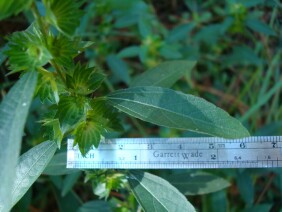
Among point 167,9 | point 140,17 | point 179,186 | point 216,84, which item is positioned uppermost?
point 167,9

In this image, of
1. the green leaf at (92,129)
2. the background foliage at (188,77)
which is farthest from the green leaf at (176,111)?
the background foliage at (188,77)

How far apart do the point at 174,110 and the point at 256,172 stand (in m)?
0.94

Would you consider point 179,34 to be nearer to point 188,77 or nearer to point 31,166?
point 188,77

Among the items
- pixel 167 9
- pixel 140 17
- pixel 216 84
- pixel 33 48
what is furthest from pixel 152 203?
pixel 167 9

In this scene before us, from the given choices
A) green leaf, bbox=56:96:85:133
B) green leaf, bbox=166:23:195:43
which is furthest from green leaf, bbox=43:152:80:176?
green leaf, bbox=166:23:195:43

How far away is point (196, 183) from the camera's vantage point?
180 cm

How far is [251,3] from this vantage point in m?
2.15

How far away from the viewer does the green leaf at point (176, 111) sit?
1.22 m

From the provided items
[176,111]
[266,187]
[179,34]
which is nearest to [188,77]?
[179,34]

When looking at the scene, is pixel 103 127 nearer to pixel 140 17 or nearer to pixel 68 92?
pixel 68 92

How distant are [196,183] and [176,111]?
63cm

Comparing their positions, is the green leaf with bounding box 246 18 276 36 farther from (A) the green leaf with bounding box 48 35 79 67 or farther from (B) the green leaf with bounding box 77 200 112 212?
(A) the green leaf with bounding box 48 35 79 67

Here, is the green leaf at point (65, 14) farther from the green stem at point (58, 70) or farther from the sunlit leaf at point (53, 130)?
the sunlit leaf at point (53, 130)

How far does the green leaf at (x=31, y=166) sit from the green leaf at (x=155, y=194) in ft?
1.04
